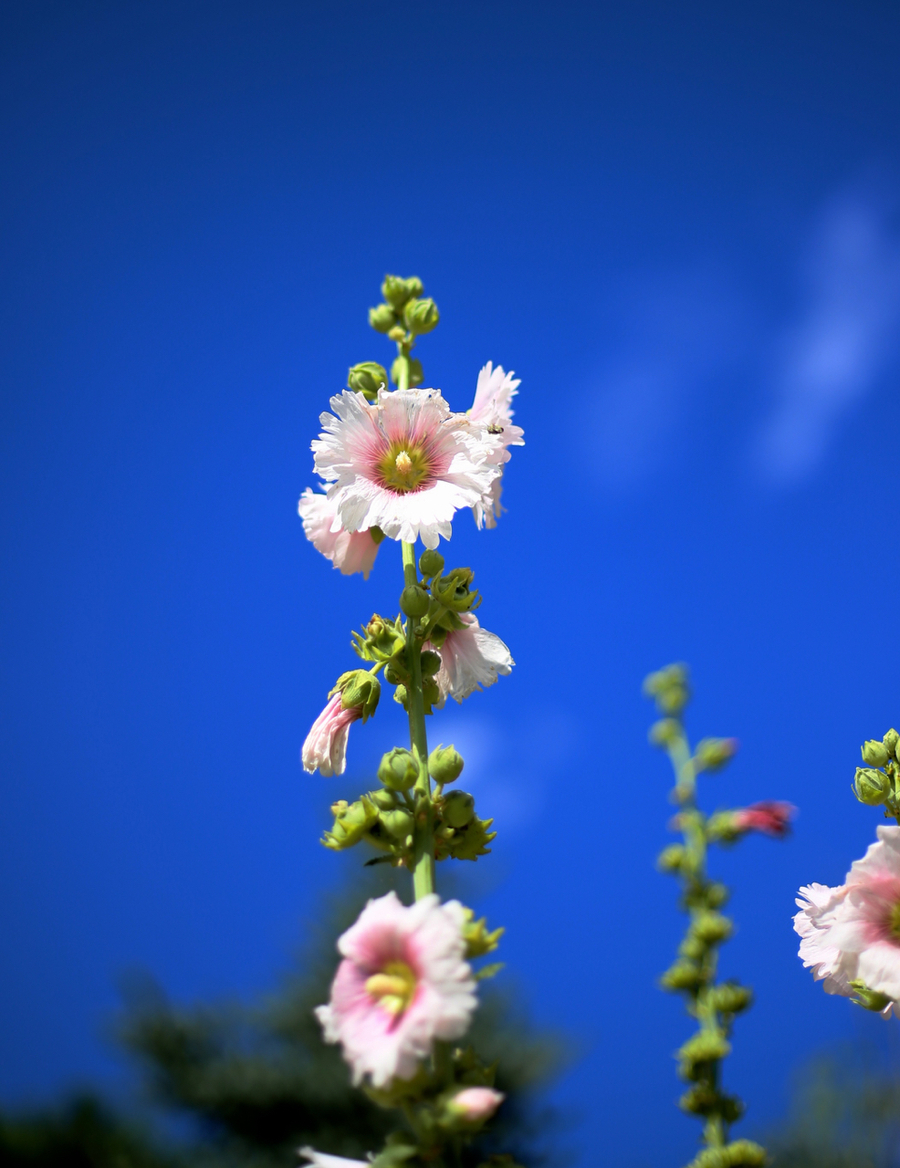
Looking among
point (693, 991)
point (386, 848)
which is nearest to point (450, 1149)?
point (386, 848)

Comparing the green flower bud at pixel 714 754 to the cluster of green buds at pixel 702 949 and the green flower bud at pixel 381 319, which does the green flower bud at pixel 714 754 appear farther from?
the green flower bud at pixel 381 319

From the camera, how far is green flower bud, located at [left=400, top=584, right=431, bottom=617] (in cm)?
208

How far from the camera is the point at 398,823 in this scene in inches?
72.7

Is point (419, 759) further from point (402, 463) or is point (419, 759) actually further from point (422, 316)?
point (422, 316)

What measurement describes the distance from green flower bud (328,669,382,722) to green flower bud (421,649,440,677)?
132 millimetres

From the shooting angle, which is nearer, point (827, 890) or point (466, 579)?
point (827, 890)

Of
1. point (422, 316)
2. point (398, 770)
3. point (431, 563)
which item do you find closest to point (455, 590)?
point (431, 563)

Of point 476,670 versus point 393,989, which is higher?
point 476,670

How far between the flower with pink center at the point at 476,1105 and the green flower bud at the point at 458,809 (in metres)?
0.54

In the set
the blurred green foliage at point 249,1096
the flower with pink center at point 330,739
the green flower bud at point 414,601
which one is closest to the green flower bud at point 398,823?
the flower with pink center at point 330,739

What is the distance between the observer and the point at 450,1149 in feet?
5.12

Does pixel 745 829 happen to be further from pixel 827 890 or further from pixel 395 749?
pixel 395 749

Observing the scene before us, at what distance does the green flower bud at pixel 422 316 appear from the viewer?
273 cm

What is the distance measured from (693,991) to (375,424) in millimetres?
3558
